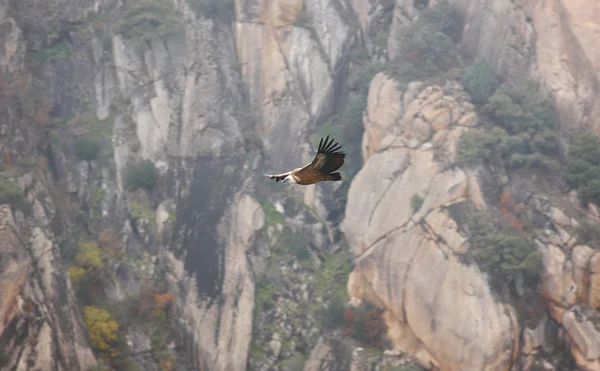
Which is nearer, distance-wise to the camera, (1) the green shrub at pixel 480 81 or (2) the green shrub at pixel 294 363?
(2) the green shrub at pixel 294 363

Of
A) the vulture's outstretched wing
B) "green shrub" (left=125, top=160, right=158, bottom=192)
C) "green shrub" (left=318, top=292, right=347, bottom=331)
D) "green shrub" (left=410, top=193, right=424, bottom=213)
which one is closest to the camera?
the vulture's outstretched wing

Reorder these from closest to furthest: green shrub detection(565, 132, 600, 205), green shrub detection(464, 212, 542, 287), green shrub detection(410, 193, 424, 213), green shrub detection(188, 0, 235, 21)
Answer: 1. green shrub detection(464, 212, 542, 287)
2. green shrub detection(565, 132, 600, 205)
3. green shrub detection(410, 193, 424, 213)
4. green shrub detection(188, 0, 235, 21)

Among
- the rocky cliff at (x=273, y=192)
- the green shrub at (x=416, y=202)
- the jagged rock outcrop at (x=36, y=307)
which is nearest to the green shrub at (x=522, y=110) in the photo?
the rocky cliff at (x=273, y=192)

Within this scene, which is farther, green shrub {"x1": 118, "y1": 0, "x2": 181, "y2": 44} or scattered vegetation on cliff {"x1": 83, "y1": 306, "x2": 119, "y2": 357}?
green shrub {"x1": 118, "y1": 0, "x2": 181, "y2": 44}

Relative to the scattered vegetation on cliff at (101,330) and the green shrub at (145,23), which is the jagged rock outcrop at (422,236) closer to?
the scattered vegetation on cliff at (101,330)

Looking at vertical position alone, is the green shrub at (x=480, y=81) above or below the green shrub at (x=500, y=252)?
above

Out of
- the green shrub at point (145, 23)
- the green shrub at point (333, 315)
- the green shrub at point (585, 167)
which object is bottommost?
the green shrub at point (333, 315)

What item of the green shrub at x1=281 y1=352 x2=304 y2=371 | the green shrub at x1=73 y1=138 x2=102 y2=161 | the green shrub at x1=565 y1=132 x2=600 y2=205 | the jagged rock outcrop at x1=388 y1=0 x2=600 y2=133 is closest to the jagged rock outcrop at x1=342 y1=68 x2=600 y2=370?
the green shrub at x1=565 y1=132 x2=600 y2=205

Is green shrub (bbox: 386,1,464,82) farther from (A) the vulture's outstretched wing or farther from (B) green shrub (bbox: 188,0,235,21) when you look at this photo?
(A) the vulture's outstretched wing

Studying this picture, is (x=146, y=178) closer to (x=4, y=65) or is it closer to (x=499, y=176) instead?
(x=4, y=65)
